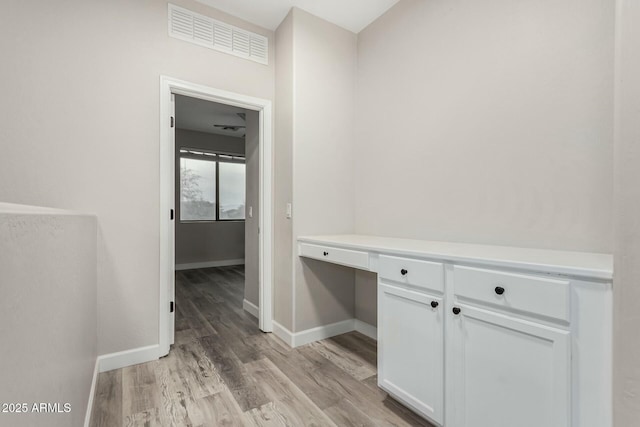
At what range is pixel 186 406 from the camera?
1640mm

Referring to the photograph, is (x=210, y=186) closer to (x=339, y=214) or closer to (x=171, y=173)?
(x=171, y=173)

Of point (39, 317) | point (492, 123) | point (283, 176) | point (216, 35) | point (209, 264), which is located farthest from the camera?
point (209, 264)

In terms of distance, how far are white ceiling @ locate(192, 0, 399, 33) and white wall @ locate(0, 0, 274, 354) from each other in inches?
11.2

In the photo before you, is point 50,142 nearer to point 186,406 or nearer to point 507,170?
point 186,406

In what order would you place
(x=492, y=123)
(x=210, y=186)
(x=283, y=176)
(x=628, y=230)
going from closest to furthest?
(x=628, y=230) → (x=492, y=123) → (x=283, y=176) → (x=210, y=186)

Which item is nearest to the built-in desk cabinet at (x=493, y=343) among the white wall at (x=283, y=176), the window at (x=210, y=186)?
the white wall at (x=283, y=176)

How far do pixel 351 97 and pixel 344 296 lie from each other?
1874 millimetres

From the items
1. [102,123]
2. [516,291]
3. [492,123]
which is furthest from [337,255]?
[102,123]

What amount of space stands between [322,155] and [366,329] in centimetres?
161

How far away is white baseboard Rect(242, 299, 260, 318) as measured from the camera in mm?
3096

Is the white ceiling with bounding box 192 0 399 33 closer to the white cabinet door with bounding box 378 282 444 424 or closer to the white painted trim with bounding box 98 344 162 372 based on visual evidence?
the white cabinet door with bounding box 378 282 444 424

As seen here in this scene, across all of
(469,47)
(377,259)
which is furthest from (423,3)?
(377,259)

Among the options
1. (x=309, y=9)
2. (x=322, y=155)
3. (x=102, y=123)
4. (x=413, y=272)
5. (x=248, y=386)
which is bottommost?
(x=248, y=386)

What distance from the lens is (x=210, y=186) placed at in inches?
237
